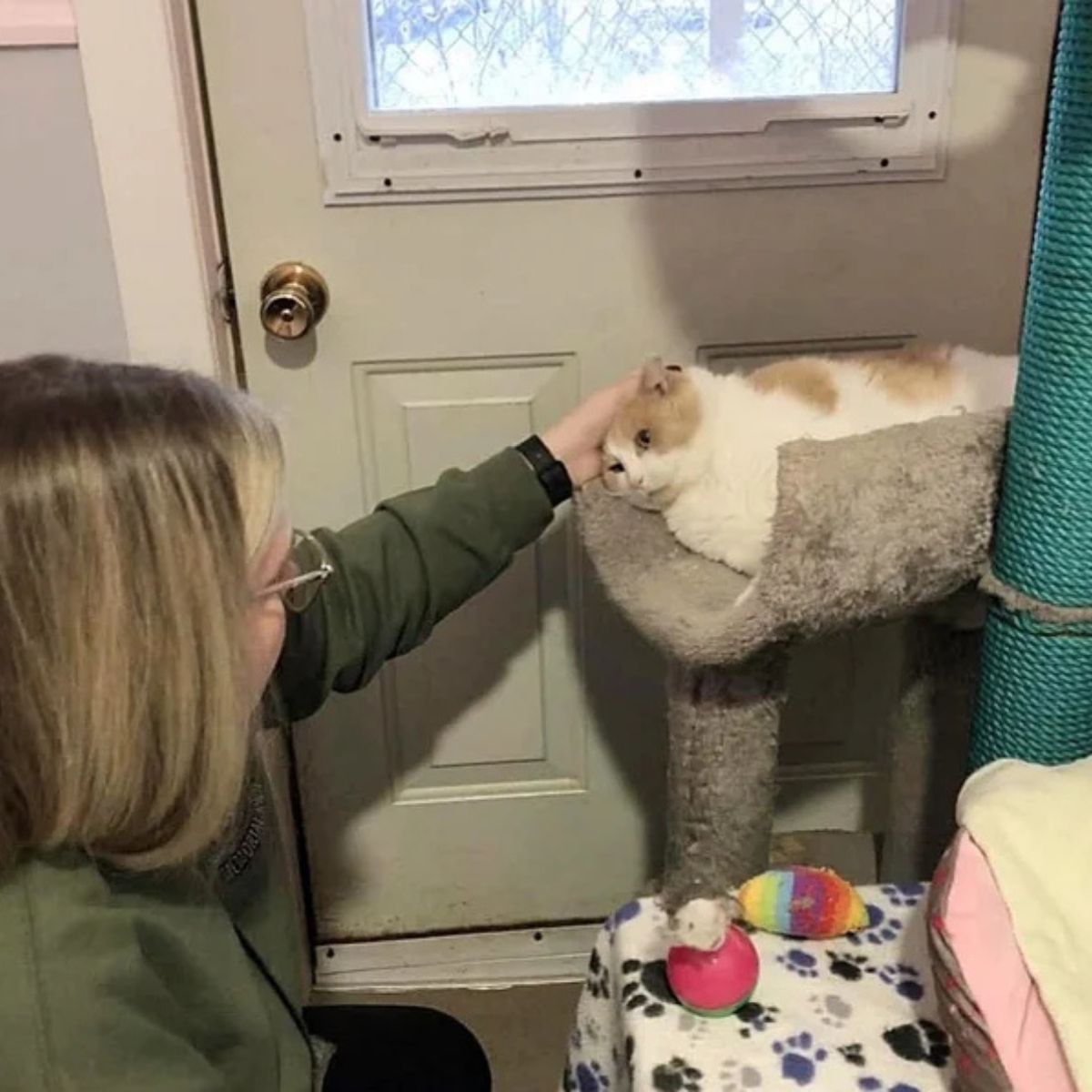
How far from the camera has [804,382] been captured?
1131 mm

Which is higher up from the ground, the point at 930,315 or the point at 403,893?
the point at 930,315

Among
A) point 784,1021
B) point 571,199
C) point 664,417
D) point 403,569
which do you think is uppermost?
point 571,199

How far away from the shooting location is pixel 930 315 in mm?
1351

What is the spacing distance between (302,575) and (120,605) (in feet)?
0.61

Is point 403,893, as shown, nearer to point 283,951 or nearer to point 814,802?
point 814,802

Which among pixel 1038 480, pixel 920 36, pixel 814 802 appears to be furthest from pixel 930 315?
pixel 814 802

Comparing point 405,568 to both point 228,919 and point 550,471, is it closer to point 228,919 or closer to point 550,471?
point 550,471

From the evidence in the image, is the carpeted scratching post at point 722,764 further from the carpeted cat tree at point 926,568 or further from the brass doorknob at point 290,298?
the brass doorknob at point 290,298

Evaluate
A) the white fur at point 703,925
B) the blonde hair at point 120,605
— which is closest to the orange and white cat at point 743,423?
the white fur at point 703,925

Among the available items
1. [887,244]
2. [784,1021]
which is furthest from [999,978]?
[887,244]

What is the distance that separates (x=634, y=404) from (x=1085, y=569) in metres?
0.39

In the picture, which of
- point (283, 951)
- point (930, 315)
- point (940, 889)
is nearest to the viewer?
point (940, 889)

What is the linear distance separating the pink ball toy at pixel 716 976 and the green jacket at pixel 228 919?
28 centimetres

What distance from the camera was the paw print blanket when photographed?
0.87 m
